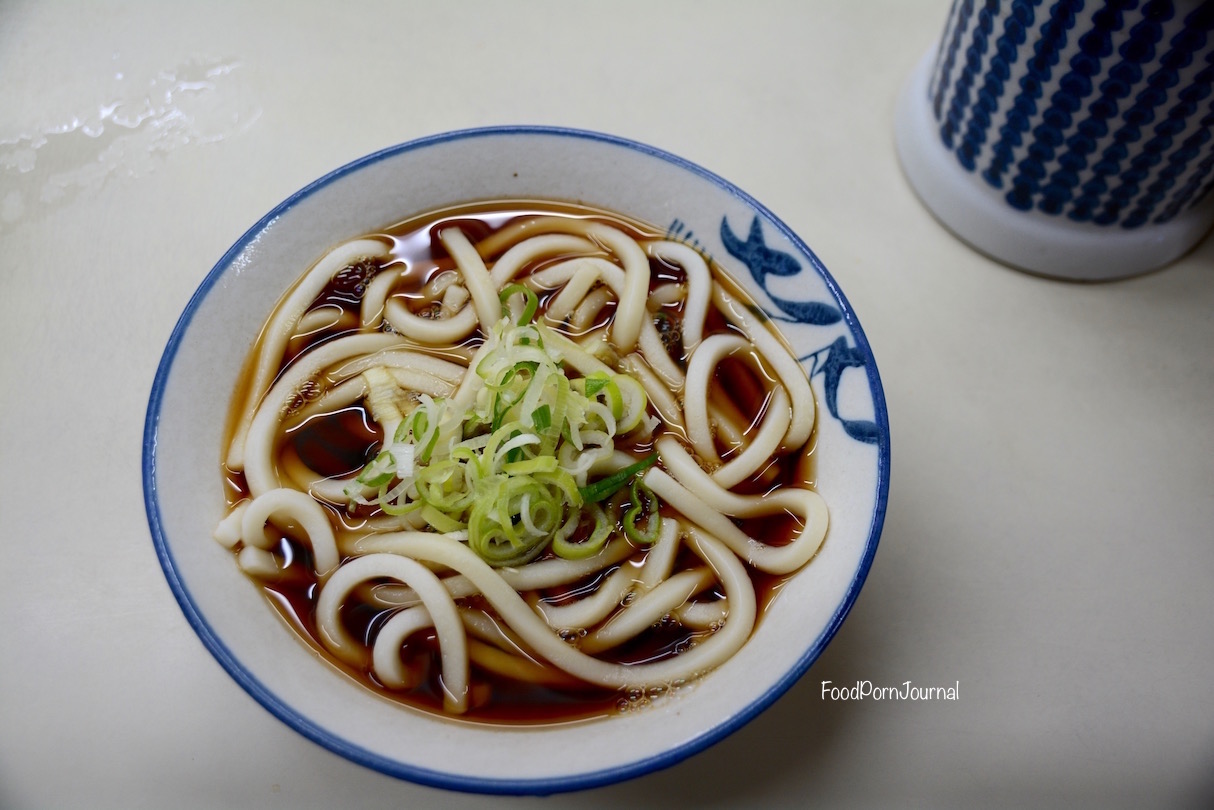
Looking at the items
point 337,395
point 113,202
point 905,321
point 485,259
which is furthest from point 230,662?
point 905,321

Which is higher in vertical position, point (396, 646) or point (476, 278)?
point (476, 278)

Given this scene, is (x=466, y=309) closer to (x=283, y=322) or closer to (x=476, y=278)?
(x=476, y=278)

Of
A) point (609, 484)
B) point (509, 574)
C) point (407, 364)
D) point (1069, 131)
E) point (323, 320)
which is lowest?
point (509, 574)

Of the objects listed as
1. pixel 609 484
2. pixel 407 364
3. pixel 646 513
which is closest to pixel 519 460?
pixel 609 484

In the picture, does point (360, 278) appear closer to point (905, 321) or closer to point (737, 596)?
point (737, 596)

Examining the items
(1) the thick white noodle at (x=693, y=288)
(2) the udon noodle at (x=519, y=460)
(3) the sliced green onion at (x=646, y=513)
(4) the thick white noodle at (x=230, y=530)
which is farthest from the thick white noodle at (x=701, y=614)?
(4) the thick white noodle at (x=230, y=530)
